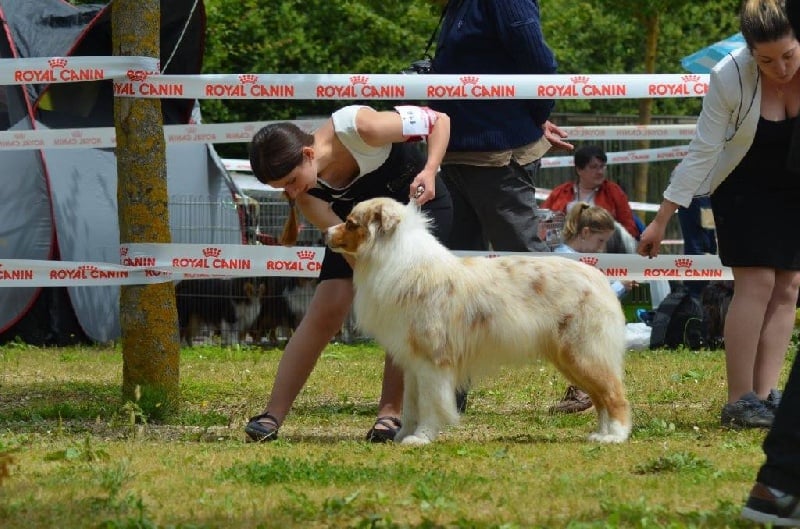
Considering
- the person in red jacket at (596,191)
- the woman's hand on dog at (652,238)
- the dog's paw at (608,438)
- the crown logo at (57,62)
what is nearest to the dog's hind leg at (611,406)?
the dog's paw at (608,438)

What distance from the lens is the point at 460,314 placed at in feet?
17.6

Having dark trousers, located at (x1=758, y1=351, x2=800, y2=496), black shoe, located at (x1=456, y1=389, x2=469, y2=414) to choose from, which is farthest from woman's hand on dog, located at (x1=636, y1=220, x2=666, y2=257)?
dark trousers, located at (x1=758, y1=351, x2=800, y2=496)

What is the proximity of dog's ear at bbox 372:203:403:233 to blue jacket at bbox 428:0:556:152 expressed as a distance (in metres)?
1.04

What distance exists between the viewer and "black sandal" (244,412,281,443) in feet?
18.3

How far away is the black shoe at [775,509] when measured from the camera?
11.7 ft

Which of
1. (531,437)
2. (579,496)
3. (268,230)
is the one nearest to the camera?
(579,496)

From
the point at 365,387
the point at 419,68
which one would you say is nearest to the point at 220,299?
the point at 365,387

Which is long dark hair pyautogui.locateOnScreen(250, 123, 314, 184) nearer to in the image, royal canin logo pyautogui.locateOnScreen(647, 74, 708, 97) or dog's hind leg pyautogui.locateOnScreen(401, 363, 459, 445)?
dog's hind leg pyautogui.locateOnScreen(401, 363, 459, 445)

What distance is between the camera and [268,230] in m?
12.0

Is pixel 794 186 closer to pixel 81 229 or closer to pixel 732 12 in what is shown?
pixel 81 229

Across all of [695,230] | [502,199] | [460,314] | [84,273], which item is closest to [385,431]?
[460,314]

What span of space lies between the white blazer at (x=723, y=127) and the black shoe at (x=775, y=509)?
2.34 meters

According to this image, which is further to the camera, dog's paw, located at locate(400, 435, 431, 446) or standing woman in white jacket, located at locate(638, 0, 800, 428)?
standing woman in white jacket, located at locate(638, 0, 800, 428)

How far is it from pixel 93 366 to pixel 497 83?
420 cm
